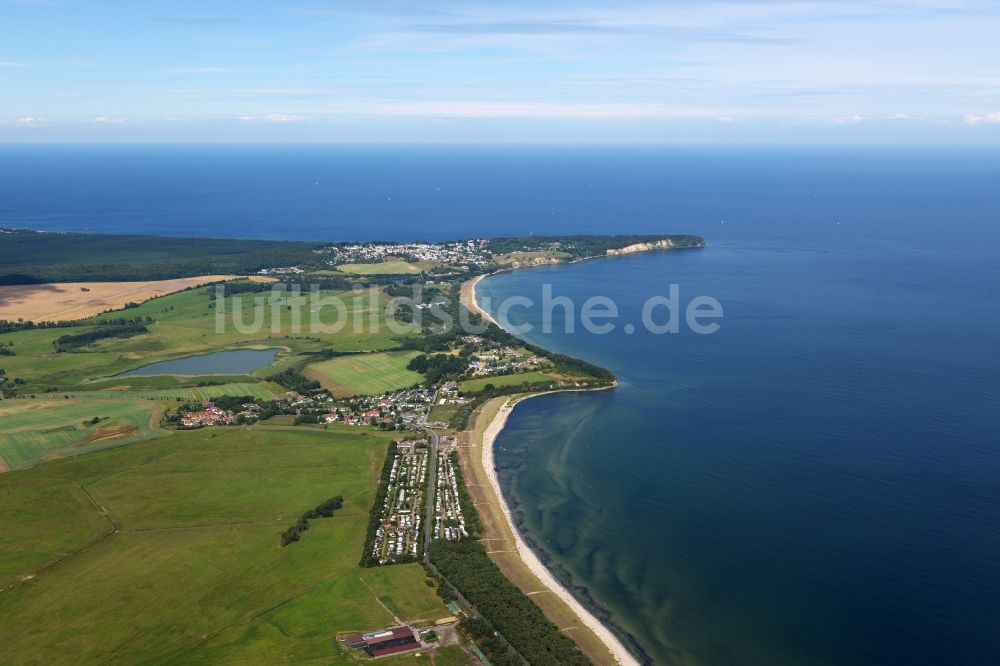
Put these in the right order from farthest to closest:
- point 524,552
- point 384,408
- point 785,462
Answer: point 384,408 < point 785,462 < point 524,552

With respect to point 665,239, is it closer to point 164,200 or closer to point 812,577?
point 812,577

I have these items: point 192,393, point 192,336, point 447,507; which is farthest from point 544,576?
point 192,336

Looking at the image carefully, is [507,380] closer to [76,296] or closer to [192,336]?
[192,336]

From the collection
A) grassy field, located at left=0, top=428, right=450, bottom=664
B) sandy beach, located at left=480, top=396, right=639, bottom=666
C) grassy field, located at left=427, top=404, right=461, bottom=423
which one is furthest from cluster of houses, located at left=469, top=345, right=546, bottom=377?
grassy field, located at left=0, top=428, right=450, bottom=664

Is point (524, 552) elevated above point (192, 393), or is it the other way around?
point (192, 393)

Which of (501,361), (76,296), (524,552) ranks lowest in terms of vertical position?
(524,552)

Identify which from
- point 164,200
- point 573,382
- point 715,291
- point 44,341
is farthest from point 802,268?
point 164,200

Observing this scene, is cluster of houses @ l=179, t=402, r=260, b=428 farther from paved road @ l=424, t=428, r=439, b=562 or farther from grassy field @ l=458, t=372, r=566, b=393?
grassy field @ l=458, t=372, r=566, b=393
